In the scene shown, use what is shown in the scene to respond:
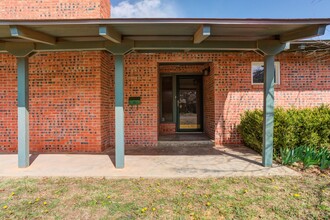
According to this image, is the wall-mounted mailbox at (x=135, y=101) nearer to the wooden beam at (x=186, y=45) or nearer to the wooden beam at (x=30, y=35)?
the wooden beam at (x=186, y=45)

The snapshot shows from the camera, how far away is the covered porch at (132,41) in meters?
4.05

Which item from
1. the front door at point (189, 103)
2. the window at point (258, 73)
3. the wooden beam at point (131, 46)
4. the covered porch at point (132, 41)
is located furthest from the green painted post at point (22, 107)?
the window at point (258, 73)

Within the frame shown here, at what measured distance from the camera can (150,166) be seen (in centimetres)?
477

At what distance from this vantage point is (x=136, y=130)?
688 centimetres

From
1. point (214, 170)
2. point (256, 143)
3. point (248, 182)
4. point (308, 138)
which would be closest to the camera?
point (248, 182)

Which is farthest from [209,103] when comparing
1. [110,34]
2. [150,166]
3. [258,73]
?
[110,34]

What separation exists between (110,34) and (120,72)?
818mm

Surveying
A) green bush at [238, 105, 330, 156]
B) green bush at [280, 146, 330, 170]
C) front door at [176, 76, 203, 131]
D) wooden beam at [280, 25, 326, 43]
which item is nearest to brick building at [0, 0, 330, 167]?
wooden beam at [280, 25, 326, 43]

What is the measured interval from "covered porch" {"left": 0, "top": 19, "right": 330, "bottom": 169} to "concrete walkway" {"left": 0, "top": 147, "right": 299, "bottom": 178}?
21 cm

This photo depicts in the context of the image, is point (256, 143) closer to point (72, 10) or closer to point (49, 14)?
point (72, 10)

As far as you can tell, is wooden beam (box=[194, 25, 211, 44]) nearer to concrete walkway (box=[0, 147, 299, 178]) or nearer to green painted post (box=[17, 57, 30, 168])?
concrete walkway (box=[0, 147, 299, 178])

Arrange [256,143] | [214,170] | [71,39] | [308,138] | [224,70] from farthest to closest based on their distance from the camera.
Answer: [224,70], [256,143], [308,138], [71,39], [214,170]

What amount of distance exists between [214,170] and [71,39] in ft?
14.2

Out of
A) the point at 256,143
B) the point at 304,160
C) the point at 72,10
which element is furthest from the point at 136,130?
the point at 304,160
